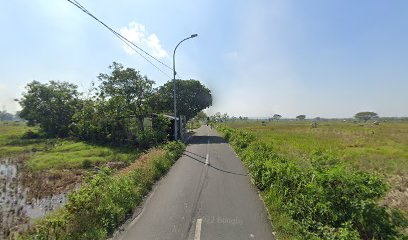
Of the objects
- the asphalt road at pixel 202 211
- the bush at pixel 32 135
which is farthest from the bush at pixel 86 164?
the bush at pixel 32 135

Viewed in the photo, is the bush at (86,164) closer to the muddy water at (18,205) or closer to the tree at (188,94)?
the muddy water at (18,205)

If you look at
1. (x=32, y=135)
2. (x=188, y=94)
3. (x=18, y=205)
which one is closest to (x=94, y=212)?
(x=18, y=205)

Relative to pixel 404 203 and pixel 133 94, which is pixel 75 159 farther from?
pixel 404 203

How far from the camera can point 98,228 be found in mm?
6785

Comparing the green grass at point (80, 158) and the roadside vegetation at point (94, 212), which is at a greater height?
the roadside vegetation at point (94, 212)

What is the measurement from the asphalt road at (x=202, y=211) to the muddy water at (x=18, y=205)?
15.5 ft

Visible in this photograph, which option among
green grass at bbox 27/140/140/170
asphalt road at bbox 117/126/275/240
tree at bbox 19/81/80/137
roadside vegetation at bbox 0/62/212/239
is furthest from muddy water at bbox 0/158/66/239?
tree at bbox 19/81/80/137

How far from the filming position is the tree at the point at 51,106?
144ft

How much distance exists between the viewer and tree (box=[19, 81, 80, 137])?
43.9 meters

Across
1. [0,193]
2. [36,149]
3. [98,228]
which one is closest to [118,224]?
[98,228]

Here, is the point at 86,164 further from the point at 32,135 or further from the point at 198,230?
the point at 32,135

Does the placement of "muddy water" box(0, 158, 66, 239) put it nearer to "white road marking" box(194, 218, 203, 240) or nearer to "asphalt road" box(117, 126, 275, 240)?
"asphalt road" box(117, 126, 275, 240)

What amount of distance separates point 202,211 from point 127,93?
24.1m

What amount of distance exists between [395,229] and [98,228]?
7229mm
